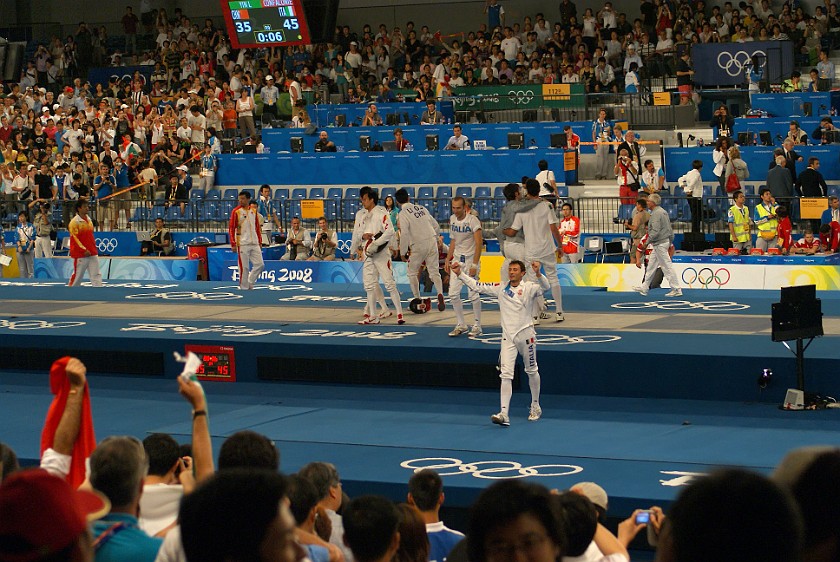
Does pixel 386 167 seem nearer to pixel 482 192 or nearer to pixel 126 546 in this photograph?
pixel 482 192

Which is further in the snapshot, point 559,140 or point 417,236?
point 559,140

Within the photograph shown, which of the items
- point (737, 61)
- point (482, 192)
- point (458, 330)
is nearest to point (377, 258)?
point (458, 330)

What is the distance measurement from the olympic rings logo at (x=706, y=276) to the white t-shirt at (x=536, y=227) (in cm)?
636

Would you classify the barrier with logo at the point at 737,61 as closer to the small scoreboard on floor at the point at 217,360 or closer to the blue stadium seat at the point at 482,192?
the blue stadium seat at the point at 482,192

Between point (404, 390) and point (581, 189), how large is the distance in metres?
14.8

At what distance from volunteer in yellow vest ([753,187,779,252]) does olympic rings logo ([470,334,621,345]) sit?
867 cm

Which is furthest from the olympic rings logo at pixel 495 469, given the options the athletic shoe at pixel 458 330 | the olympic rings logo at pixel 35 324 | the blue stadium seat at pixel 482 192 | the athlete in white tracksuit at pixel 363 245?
the blue stadium seat at pixel 482 192

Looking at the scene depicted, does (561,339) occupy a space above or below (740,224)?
below

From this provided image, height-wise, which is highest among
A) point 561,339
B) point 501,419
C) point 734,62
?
point 734,62

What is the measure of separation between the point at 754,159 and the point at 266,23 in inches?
507

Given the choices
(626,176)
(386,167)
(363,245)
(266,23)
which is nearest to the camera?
(363,245)

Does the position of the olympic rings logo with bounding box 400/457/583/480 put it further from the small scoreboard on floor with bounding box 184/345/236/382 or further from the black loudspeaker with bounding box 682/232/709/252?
the black loudspeaker with bounding box 682/232/709/252

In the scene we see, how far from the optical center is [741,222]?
910 inches

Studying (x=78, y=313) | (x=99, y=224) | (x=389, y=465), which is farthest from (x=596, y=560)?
(x=99, y=224)
